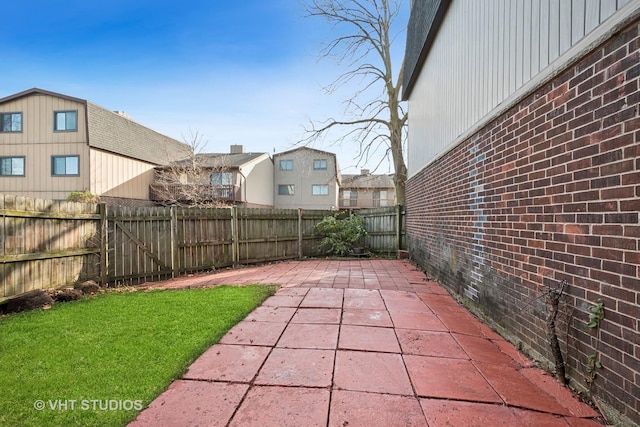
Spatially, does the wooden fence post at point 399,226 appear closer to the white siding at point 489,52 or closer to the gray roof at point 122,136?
the white siding at point 489,52

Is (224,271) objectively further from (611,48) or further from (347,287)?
(611,48)

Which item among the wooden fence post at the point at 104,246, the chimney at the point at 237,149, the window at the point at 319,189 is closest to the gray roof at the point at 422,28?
the wooden fence post at the point at 104,246

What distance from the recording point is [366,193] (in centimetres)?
2992

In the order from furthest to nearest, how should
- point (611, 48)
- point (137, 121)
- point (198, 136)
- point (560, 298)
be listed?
point (137, 121) → point (198, 136) → point (560, 298) → point (611, 48)

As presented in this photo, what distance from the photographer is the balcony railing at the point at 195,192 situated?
55.1 feet

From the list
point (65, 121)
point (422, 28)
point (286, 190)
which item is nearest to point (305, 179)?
point (286, 190)

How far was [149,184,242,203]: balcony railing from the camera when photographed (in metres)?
16.8

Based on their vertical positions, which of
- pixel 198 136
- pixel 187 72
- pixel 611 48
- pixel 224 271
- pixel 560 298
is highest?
pixel 187 72

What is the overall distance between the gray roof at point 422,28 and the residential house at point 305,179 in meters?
17.5

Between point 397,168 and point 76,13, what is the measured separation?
11.5 m

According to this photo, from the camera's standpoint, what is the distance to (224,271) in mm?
7785

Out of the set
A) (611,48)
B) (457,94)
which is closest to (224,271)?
(457,94)

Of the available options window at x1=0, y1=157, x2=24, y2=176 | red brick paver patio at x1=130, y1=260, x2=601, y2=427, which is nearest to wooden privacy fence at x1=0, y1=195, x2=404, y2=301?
red brick paver patio at x1=130, y1=260, x2=601, y2=427

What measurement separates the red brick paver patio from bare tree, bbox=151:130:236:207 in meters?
13.8
